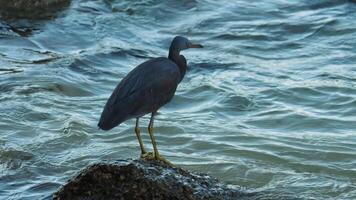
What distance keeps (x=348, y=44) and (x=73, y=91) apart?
4.01 m

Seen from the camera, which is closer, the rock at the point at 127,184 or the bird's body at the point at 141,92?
the rock at the point at 127,184

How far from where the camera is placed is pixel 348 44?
38.2 ft

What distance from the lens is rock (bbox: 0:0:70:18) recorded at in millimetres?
12547

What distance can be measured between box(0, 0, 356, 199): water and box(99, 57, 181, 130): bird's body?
820 mm

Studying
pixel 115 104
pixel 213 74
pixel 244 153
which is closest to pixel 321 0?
pixel 213 74

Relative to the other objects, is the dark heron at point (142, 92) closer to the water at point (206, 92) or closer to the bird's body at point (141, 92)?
the bird's body at point (141, 92)

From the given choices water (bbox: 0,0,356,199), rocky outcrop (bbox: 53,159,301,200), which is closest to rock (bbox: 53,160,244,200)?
rocky outcrop (bbox: 53,159,301,200)

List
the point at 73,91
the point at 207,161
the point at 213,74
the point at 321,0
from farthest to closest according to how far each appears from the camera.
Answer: the point at 321,0
the point at 213,74
the point at 73,91
the point at 207,161

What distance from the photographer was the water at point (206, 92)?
7.56 meters

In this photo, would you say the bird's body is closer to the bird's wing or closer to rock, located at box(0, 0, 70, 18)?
the bird's wing

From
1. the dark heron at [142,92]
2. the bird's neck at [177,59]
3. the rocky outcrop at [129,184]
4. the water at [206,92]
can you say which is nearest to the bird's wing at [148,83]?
the dark heron at [142,92]

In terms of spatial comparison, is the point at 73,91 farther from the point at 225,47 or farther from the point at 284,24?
the point at 284,24

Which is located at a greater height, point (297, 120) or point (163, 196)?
point (163, 196)

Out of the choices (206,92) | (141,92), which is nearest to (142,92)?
(141,92)
